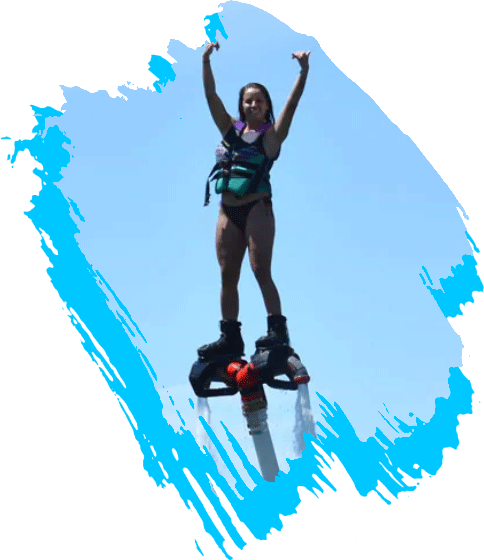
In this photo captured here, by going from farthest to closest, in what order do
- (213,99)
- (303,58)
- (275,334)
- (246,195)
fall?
1. (213,99)
2. (246,195)
3. (275,334)
4. (303,58)

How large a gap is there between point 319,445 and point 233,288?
1.76 metres

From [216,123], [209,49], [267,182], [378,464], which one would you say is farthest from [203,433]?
[209,49]

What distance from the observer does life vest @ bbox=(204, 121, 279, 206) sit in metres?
8.24

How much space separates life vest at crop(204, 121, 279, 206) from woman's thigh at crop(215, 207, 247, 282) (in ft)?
1.12

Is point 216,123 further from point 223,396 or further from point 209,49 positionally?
point 223,396

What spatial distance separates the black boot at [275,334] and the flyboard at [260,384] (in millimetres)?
49

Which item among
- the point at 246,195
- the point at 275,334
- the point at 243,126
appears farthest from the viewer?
the point at 243,126

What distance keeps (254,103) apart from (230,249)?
147 cm

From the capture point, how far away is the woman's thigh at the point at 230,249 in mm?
8375

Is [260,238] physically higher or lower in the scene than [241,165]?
lower

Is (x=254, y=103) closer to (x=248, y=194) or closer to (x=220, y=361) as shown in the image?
(x=248, y=194)

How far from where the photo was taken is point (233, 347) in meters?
8.53

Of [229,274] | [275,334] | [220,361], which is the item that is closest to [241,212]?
[229,274]

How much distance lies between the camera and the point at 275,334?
8.16 meters
